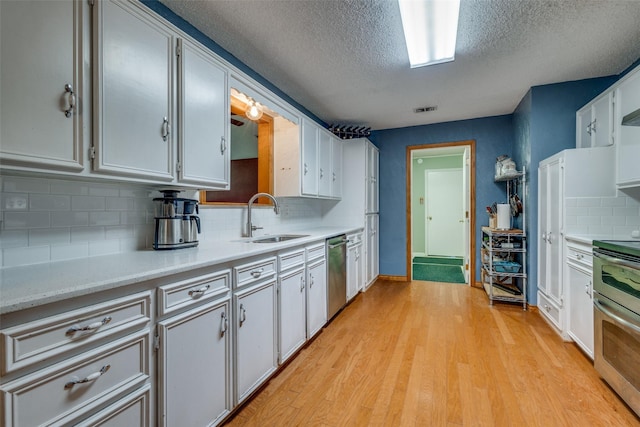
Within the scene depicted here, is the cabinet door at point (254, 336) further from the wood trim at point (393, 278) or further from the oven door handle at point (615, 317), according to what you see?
the wood trim at point (393, 278)

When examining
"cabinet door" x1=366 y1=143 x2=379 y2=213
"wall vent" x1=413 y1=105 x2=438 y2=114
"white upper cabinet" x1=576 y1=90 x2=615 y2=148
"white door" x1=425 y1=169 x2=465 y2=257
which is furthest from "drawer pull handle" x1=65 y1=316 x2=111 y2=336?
"white door" x1=425 y1=169 x2=465 y2=257

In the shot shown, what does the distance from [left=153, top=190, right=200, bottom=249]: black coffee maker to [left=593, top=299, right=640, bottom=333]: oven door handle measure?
8.34 feet

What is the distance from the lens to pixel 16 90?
3.13ft

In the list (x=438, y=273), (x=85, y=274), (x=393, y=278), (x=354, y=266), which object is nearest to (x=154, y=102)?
(x=85, y=274)

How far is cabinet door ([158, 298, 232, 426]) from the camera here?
1.14 m

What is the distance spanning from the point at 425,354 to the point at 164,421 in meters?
1.81

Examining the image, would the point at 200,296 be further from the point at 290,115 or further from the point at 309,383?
the point at 290,115

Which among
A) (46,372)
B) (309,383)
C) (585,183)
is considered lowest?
(309,383)

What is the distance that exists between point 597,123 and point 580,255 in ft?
4.20

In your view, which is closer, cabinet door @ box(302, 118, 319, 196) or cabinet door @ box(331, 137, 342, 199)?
cabinet door @ box(302, 118, 319, 196)

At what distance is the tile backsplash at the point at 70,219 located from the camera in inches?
45.9

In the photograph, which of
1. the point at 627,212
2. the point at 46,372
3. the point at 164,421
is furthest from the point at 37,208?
the point at 627,212

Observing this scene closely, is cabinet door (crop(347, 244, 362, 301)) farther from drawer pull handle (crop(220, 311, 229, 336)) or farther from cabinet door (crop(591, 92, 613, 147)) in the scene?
cabinet door (crop(591, 92, 613, 147))

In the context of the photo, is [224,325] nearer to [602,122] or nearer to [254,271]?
[254,271]
